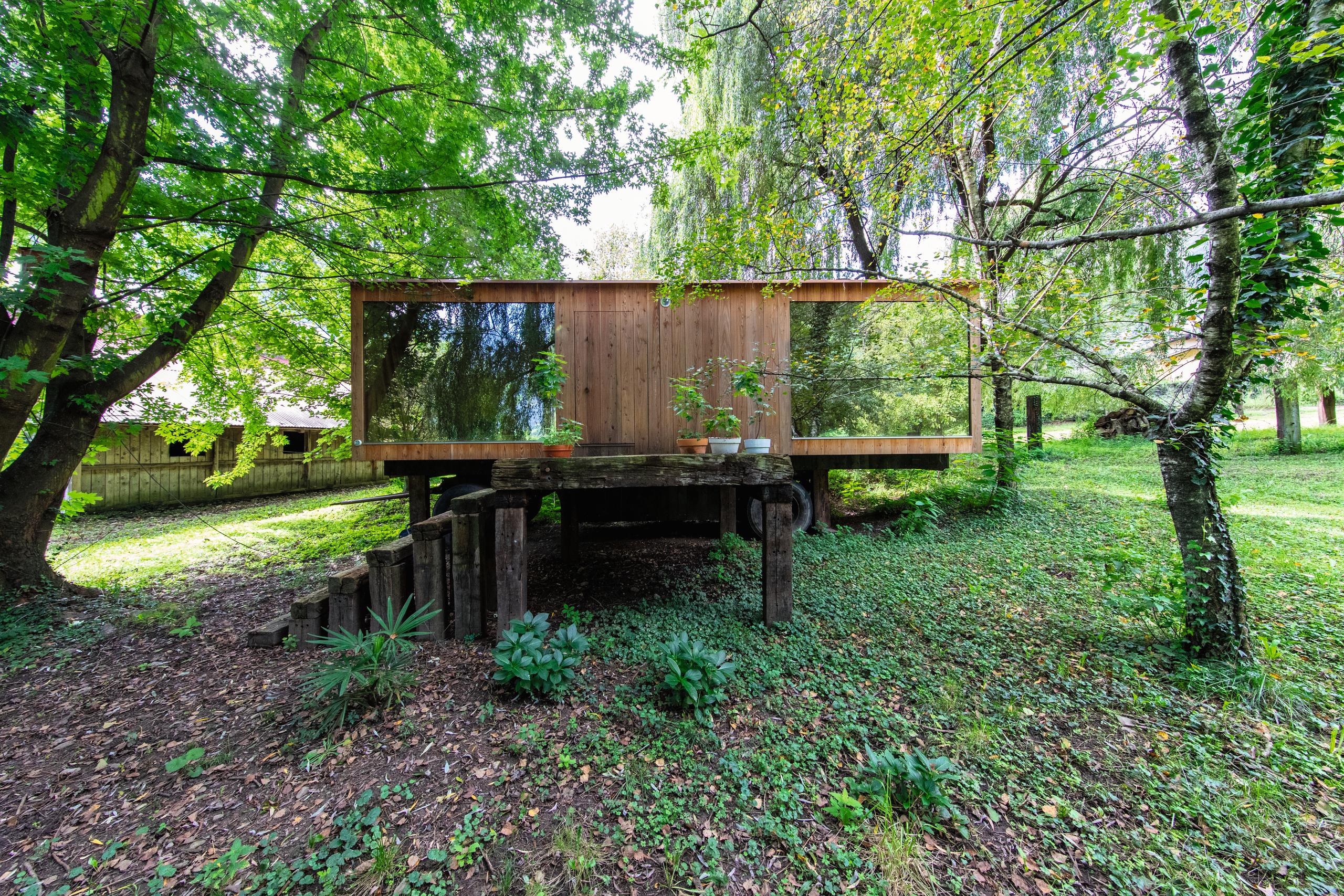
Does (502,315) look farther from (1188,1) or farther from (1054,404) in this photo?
(1054,404)

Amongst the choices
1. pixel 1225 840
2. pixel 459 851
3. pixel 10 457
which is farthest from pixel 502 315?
pixel 1225 840

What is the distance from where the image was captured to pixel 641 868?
1531 millimetres

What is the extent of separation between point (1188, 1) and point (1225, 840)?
3.97 m

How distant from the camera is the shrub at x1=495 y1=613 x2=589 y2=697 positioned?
2.23 meters

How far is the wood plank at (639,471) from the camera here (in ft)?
9.16

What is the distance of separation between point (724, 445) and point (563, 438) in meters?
1.41

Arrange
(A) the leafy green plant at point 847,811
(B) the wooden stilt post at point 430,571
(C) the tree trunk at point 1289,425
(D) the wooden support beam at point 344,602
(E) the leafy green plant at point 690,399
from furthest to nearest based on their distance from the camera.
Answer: (C) the tree trunk at point 1289,425 → (E) the leafy green plant at point 690,399 → (B) the wooden stilt post at point 430,571 → (D) the wooden support beam at point 344,602 → (A) the leafy green plant at point 847,811

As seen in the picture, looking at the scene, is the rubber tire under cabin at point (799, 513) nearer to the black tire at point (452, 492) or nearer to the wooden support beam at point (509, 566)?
the black tire at point (452, 492)

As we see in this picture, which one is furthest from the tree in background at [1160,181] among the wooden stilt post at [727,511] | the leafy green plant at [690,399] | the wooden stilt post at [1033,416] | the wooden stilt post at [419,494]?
the wooden stilt post at [1033,416]

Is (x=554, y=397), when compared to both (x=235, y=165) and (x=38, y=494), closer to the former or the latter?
(x=235, y=165)

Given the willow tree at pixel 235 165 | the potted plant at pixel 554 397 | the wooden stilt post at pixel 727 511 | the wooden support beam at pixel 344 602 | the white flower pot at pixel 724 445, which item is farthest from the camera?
the wooden stilt post at pixel 727 511

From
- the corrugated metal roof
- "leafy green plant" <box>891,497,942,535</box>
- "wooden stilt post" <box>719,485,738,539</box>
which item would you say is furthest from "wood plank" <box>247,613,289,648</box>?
"leafy green plant" <box>891,497,942,535</box>

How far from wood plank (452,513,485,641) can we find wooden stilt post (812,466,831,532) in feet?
12.6

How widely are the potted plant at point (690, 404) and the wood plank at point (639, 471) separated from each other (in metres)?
0.96
